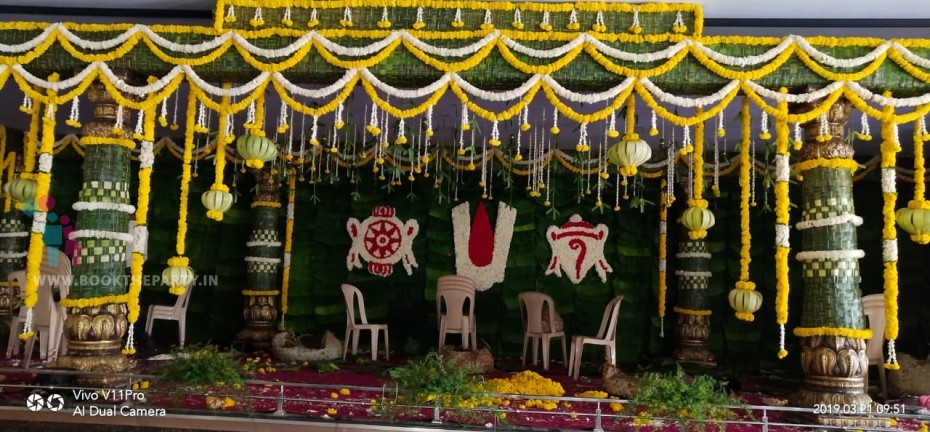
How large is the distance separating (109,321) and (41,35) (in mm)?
2042

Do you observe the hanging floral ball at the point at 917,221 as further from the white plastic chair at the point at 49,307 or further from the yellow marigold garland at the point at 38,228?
the white plastic chair at the point at 49,307

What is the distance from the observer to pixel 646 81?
13.6ft

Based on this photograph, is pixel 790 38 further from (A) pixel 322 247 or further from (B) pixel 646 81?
(A) pixel 322 247

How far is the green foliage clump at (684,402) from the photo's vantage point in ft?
12.7

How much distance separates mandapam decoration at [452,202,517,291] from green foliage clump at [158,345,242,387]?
381 centimetres

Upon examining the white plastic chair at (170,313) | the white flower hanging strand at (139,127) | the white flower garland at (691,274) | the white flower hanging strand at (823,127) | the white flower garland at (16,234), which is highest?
the white flower hanging strand at (823,127)

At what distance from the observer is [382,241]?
7816 mm

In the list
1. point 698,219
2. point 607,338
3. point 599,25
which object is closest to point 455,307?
point 607,338

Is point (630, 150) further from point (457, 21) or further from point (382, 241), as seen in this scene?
point (382, 241)

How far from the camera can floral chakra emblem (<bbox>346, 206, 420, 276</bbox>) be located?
7.77 metres

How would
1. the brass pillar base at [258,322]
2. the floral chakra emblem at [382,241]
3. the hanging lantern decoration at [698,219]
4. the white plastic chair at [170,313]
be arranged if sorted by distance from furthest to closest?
the floral chakra emblem at [382,241] → the brass pillar base at [258,322] → the white plastic chair at [170,313] → the hanging lantern decoration at [698,219]

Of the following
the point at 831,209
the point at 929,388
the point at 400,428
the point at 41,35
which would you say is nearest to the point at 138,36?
the point at 41,35

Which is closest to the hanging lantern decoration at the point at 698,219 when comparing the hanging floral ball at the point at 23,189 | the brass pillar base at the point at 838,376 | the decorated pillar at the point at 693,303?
the brass pillar base at the point at 838,376

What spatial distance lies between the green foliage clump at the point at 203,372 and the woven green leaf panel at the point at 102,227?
0.71 metres
